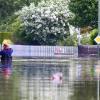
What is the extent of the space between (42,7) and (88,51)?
666 cm

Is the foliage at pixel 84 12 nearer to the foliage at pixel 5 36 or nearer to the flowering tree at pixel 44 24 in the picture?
A: the flowering tree at pixel 44 24

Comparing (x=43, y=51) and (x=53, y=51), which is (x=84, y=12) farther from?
(x=43, y=51)

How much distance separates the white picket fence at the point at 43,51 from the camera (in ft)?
165

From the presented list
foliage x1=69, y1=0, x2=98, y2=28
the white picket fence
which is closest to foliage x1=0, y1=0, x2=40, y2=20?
the white picket fence

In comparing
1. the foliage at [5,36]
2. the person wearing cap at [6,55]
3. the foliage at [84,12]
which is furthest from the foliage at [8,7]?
the person wearing cap at [6,55]

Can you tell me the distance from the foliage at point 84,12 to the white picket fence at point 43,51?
2.41m

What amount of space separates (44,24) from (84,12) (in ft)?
14.8

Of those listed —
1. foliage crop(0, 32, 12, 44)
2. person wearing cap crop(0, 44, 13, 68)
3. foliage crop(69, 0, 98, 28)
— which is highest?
foliage crop(69, 0, 98, 28)

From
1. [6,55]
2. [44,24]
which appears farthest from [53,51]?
[6,55]

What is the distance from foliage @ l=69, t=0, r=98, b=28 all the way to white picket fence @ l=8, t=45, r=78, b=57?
7.92 feet

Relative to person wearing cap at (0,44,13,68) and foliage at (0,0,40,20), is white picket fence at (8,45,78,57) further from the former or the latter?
person wearing cap at (0,44,13,68)

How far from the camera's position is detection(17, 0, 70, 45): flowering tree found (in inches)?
2047

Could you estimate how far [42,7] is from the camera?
5434cm

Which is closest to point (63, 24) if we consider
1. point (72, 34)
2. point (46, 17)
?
point (46, 17)
